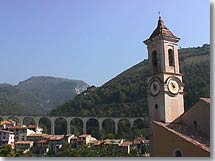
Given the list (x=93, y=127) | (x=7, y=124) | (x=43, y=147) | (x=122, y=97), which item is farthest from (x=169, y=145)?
(x=122, y=97)

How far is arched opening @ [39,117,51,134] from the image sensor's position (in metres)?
34.9

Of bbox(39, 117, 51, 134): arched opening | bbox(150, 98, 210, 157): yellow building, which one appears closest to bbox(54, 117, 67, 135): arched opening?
bbox(39, 117, 51, 134): arched opening

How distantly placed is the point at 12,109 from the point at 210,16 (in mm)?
40617

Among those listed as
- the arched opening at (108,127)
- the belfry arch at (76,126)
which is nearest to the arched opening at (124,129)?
the arched opening at (108,127)

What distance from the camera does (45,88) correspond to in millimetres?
83438

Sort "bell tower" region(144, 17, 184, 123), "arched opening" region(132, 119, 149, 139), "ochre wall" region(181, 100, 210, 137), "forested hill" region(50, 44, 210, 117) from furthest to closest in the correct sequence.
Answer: "forested hill" region(50, 44, 210, 117)
"arched opening" region(132, 119, 149, 139)
"bell tower" region(144, 17, 184, 123)
"ochre wall" region(181, 100, 210, 137)

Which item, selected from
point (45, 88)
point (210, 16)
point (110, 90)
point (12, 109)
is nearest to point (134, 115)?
point (110, 90)

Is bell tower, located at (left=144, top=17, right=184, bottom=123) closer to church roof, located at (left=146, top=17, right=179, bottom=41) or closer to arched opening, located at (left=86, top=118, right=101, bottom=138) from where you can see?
church roof, located at (left=146, top=17, right=179, bottom=41)

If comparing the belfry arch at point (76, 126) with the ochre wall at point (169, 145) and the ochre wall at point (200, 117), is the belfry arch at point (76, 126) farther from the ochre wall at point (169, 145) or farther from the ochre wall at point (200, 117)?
the ochre wall at point (169, 145)

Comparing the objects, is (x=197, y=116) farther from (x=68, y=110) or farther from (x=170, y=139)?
(x=68, y=110)

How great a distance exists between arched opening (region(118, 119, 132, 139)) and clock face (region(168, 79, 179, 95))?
21.6 meters

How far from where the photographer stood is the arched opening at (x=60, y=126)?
1331 inches

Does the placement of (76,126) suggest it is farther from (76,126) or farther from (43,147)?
(43,147)

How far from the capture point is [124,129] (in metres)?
32.0
